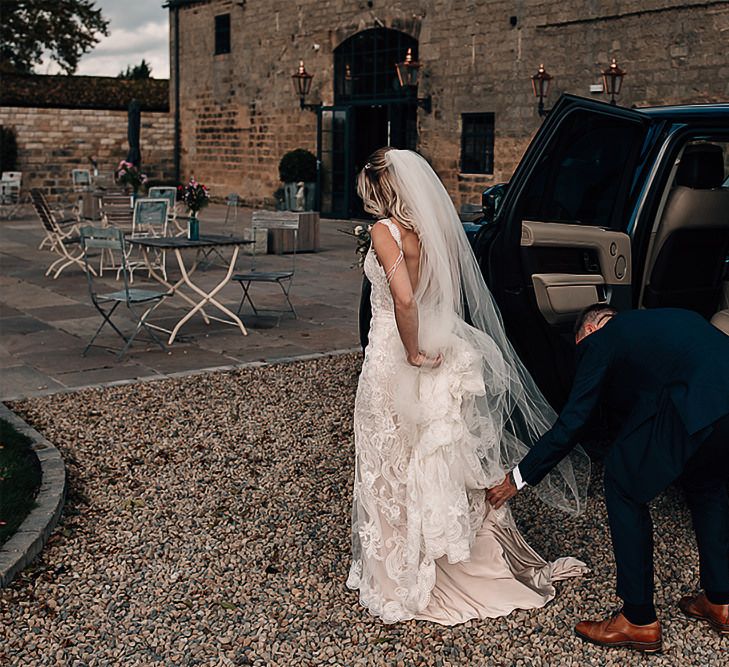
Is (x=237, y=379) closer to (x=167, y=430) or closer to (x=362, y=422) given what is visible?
(x=167, y=430)

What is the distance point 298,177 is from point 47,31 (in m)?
20.2

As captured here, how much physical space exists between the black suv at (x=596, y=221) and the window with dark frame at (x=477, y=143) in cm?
1325

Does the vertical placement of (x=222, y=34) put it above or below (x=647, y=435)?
above

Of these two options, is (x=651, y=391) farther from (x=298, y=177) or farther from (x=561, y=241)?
(x=298, y=177)

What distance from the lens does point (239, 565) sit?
153 inches

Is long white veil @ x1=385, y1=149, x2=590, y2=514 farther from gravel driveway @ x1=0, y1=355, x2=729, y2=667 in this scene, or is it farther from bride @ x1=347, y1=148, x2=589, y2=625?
gravel driveway @ x1=0, y1=355, x2=729, y2=667

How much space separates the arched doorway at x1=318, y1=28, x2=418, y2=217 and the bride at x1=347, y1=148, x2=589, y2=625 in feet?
53.1

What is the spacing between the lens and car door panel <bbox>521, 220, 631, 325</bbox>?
4.57 m

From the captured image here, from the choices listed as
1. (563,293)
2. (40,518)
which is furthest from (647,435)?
(40,518)

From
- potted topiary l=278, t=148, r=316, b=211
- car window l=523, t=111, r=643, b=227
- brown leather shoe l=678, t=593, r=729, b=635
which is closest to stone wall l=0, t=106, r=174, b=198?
potted topiary l=278, t=148, r=316, b=211

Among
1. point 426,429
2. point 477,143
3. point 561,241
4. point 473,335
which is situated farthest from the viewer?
point 477,143

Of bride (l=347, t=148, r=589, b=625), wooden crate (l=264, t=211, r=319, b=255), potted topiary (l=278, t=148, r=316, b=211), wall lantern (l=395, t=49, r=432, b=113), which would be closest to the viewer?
bride (l=347, t=148, r=589, b=625)

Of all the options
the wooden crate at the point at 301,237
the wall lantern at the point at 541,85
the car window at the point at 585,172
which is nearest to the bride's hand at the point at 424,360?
the car window at the point at 585,172

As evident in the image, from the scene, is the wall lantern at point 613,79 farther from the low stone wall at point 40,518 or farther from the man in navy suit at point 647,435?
the man in navy suit at point 647,435
